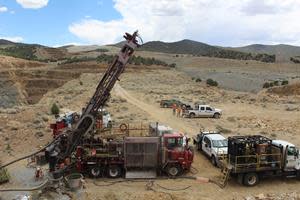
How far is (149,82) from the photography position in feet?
281

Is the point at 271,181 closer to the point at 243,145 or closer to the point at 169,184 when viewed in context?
the point at 243,145

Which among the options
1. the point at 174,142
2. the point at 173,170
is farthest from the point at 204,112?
the point at 173,170

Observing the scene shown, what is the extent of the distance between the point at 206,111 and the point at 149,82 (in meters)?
41.8

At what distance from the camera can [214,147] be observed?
86.3 ft

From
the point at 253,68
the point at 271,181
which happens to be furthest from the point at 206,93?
the point at 253,68

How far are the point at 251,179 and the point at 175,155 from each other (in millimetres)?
4290

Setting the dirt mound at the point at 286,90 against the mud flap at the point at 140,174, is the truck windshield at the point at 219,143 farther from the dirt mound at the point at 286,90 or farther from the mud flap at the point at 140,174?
the dirt mound at the point at 286,90

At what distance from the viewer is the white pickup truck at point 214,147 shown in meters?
25.4

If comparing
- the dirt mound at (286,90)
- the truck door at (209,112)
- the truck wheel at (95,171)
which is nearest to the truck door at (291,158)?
the truck wheel at (95,171)

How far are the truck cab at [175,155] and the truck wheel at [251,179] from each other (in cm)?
335

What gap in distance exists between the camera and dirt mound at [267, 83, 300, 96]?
6419 cm

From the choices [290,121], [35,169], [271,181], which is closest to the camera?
[271,181]

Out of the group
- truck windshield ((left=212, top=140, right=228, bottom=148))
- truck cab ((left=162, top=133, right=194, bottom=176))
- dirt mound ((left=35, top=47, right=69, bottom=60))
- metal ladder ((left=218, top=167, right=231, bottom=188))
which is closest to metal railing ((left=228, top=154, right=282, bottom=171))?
metal ladder ((left=218, top=167, right=231, bottom=188))

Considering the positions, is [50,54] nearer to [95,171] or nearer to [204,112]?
[204,112]
